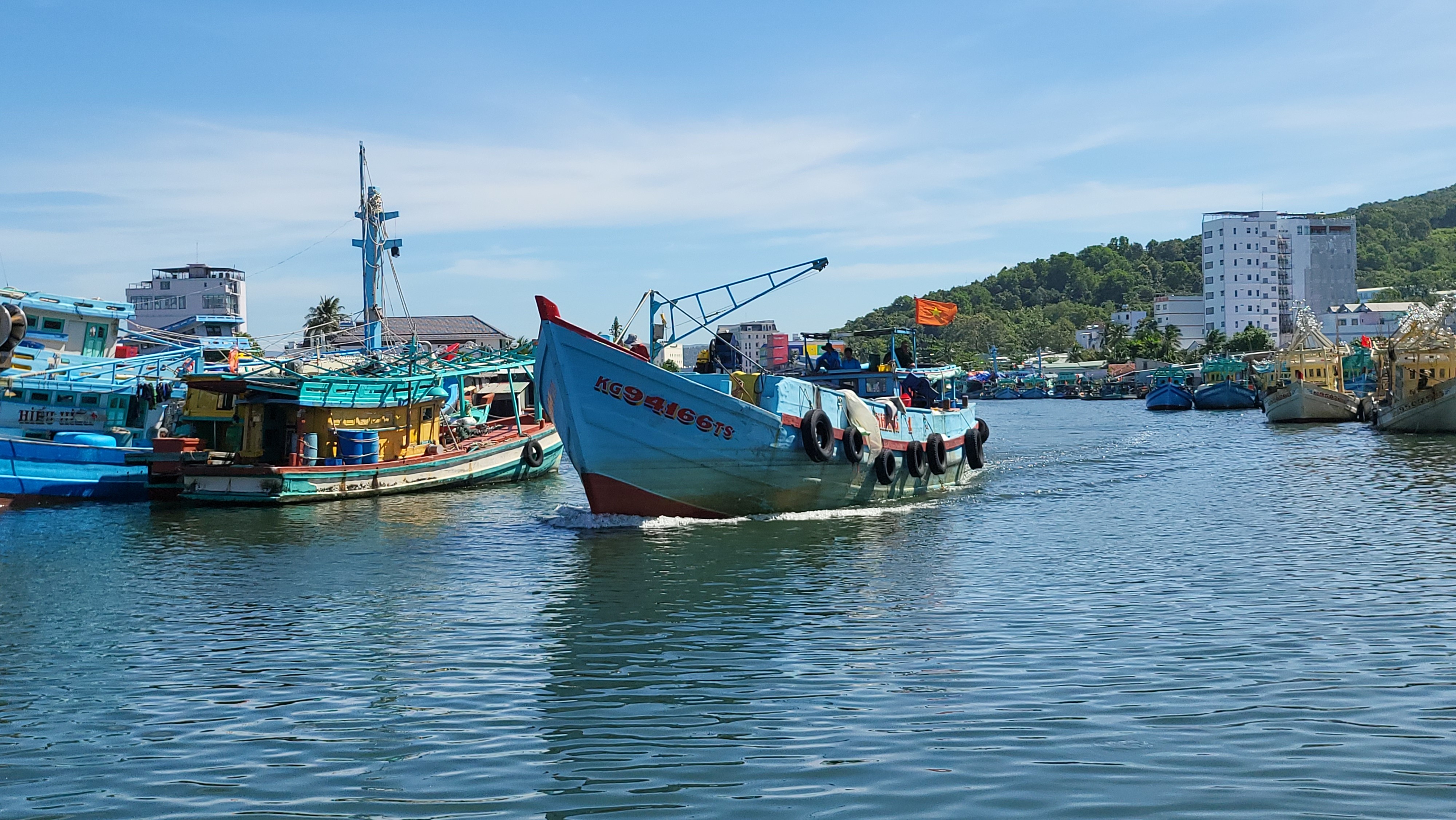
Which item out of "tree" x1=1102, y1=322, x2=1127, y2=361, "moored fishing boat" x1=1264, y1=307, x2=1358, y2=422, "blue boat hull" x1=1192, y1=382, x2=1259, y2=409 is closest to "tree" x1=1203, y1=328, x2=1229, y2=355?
"tree" x1=1102, y1=322, x2=1127, y2=361

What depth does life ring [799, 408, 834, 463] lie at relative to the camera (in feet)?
82.3

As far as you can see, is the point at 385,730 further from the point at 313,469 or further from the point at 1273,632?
the point at 313,469

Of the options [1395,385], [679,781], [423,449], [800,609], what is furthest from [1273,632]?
[1395,385]

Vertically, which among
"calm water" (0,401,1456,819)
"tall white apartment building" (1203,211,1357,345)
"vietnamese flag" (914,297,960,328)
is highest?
"tall white apartment building" (1203,211,1357,345)

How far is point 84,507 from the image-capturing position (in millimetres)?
31844

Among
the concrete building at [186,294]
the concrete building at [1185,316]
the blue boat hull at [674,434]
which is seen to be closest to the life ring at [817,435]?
the blue boat hull at [674,434]

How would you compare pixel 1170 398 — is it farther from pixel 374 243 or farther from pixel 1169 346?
pixel 374 243

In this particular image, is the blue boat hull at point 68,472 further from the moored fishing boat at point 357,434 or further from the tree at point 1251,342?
the tree at point 1251,342

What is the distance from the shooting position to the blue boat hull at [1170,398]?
106000 mm

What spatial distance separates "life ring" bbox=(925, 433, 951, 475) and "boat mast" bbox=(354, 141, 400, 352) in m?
21.7

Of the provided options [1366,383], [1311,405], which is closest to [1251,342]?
[1366,383]

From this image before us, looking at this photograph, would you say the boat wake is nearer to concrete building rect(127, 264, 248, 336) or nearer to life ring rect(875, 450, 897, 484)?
life ring rect(875, 450, 897, 484)

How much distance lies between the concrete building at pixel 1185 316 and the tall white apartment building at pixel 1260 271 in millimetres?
11037

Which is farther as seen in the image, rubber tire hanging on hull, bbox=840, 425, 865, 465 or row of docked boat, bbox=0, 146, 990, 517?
rubber tire hanging on hull, bbox=840, 425, 865, 465
